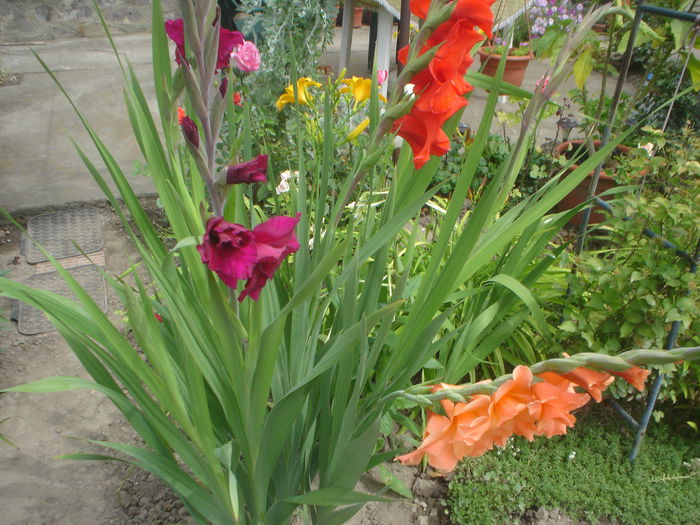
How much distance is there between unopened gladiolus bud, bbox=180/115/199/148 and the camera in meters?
0.65

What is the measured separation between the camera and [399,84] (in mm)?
794

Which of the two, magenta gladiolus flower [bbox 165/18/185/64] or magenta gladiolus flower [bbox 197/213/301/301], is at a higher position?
magenta gladiolus flower [bbox 165/18/185/64]

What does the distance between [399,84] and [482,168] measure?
7.01 feet

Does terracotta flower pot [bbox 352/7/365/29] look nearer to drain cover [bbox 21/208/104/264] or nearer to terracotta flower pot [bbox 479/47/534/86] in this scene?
terracotta flower pot [bbox 479/47/534/86]

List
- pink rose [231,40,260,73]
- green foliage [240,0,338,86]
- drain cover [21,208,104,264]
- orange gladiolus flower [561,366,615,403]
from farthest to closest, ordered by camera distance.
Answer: drain cover [21,208,104,264], green foliage [240,0,338,86], pink rose [231,40,260,73], orange gladiolus flower [561,366,615,403]

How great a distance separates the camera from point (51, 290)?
2211 mm

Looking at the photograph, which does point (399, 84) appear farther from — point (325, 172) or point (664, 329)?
point (664, 329)

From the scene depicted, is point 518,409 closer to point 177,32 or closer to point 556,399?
point 556,399

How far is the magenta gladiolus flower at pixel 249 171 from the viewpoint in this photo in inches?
25.1

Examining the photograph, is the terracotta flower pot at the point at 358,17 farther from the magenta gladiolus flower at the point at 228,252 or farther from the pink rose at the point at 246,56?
the magenta gladiolus flower at the point at 228,252

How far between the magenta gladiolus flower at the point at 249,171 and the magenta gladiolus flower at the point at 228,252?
2.6 inches

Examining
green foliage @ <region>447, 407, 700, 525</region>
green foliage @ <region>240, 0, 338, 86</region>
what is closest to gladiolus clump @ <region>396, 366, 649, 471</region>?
green foliage @ <region>447, 407, 700, 525</region>

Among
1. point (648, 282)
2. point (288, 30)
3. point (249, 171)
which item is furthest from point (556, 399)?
point (288, 30)

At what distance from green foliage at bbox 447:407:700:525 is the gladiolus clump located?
784mm
